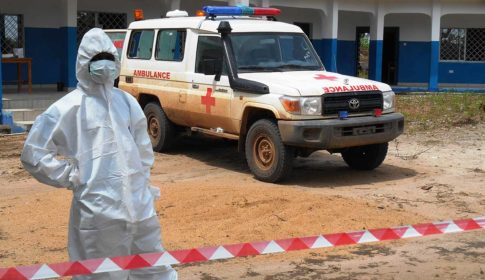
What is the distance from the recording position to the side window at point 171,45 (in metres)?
9.47

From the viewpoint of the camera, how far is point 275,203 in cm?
688

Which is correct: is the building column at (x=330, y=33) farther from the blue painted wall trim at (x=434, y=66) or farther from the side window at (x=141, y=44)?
the side window at (x=141, y=44)

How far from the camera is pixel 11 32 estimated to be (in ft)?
52.7

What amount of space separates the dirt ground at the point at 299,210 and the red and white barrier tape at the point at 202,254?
60 cm

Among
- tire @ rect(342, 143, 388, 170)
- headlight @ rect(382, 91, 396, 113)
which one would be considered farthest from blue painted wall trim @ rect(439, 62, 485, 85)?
headlight @ rect(382, 91, 396, 113)

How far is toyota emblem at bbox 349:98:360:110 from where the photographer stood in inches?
314

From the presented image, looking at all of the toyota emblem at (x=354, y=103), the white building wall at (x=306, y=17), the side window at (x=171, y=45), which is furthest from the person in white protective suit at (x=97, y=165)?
the white building wall at (x=306, y=17)

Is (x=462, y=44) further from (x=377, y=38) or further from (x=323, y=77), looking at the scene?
(x=323, y=77)

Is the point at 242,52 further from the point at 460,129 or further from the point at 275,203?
the point at 460,129

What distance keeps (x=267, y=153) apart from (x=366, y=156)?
1531 mm

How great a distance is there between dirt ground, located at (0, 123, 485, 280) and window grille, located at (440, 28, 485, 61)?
14429 millimetres

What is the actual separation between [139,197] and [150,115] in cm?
680

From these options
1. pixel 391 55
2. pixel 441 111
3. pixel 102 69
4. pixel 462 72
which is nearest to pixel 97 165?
pixel 102 69

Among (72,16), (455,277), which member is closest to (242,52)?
(455,277)
